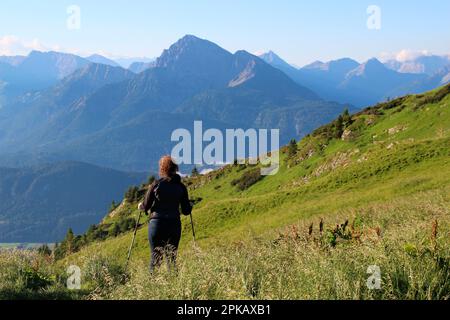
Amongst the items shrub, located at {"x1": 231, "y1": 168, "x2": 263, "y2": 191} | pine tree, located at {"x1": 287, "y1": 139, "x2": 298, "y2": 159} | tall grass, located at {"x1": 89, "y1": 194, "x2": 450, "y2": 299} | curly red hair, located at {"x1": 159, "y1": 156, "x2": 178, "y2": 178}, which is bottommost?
shrub, located at {"x1": 231, "y1": 168, "x2": 263, "y2": 191}

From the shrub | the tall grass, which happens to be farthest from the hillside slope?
the shrub

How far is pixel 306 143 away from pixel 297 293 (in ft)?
223

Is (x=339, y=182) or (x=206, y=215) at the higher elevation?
(x=339, y=182)

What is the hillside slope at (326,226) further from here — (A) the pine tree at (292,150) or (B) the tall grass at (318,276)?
(A) the pine tree at (292,150)

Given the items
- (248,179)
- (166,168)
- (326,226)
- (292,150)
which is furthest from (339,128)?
(166,168)

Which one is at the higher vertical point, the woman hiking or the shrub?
the woman hiking

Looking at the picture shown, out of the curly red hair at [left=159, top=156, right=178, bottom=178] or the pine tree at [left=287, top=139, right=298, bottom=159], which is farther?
the pine tree at [left=287, top=139, right=298, bottom=159]

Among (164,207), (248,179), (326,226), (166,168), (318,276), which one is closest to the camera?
(318,276)

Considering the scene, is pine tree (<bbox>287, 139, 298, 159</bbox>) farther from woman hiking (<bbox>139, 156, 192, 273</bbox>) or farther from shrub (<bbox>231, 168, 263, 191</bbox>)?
woman hiking (<bbox>139, 156, 192, 273</bbox>)

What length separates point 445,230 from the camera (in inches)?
394

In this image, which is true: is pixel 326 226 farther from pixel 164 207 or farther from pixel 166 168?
pixel 166 168

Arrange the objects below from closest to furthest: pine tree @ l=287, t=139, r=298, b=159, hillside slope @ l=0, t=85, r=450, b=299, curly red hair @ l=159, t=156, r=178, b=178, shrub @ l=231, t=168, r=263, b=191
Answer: hillside slope @ l=0, t=85, r=450, b=299
curly red hair @ l=159, t=156, r=178, b=178
shrub @ l=231, t=168, r=263, b=191
pine tree @ l=287, t=139, r=298, b=159

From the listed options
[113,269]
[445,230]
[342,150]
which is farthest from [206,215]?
[445,230]
